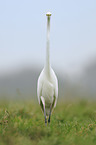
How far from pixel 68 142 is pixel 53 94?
4.47 feet

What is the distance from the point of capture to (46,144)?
370 cm

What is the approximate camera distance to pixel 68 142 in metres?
3.88

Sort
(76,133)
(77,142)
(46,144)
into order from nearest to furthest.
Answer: (46,144) < (77,142) < (76,133)

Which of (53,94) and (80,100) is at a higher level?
(53,94)

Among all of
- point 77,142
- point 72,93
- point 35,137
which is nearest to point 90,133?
point 77,142

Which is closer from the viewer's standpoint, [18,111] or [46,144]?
[46,144]

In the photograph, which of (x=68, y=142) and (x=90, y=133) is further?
(x=90, y=133)

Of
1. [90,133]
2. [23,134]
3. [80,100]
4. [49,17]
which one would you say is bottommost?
[80,100]

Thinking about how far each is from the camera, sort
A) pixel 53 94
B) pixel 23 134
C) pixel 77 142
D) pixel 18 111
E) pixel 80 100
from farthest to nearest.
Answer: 1. pixel 80 100
2. pixel 18 111
3. pixel 53 94
4. pixel 23 134
5. pixel 77 142

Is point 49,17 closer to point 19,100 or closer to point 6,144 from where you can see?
point 6,144

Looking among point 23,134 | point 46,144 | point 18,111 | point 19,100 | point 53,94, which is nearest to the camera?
point 46,144

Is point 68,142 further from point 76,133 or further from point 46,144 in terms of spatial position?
point 76,133

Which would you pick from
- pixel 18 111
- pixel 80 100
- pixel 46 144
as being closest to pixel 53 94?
pixel 46 144

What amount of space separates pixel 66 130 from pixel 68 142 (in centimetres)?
101
